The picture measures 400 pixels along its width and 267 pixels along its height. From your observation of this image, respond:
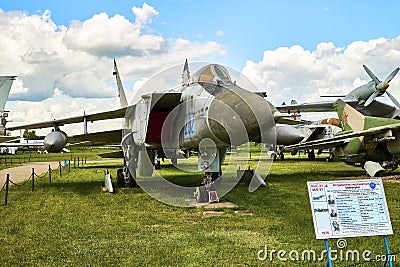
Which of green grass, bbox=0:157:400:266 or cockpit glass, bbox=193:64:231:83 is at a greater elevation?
cockpit glass, bbox=193:64:231:83

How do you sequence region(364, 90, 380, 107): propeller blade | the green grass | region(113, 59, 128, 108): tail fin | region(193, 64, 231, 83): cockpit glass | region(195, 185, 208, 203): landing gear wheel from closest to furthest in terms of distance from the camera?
1. the green grass
2. region(193, 64, 231, 83): cockpit glass
3. region(195, 185, 208, 203): landing gear wheel
4. region(113, 59, 128, 108): tail fin
5. region(364, 90, 380, 107): propeller blade

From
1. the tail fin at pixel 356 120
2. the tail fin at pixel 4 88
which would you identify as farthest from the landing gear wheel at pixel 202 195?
the tail fin at pixel 4 88

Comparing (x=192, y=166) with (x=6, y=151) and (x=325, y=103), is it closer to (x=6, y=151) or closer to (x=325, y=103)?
(x=325, y=103)

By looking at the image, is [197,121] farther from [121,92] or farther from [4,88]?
[4,88]

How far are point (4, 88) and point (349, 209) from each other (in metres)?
37.0

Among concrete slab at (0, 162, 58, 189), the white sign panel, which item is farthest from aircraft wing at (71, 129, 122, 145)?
the white sign panel

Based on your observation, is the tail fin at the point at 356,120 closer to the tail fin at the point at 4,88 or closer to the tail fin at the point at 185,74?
the tail fin at the point at 185,74

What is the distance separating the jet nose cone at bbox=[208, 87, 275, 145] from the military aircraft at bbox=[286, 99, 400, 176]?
8.14m

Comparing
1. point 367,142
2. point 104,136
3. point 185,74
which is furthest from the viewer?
point 104,136

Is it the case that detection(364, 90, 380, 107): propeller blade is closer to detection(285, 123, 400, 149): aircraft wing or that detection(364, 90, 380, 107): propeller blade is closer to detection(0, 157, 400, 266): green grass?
detection(285, 123, 400, 149): aircraft wing

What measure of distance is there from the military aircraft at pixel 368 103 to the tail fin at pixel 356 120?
16.2ft

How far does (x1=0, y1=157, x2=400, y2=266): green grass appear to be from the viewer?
5.52 meters

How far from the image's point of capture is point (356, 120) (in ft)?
55.9

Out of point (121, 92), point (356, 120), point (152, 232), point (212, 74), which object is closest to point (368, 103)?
point (356, 120)
